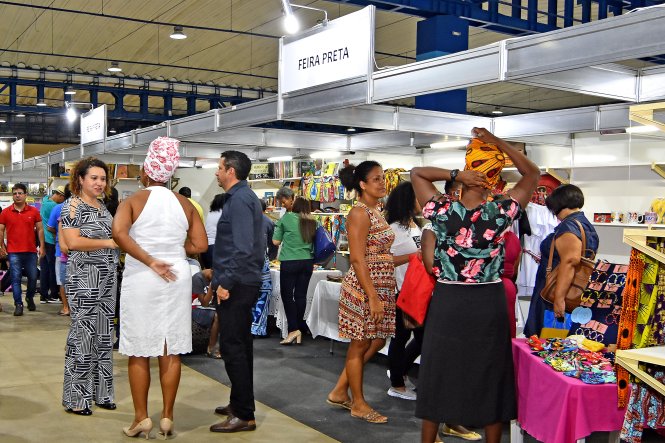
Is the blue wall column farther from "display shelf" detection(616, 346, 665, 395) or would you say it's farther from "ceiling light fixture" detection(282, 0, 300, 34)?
"display shelf" detection(616, 346, 665, 395)

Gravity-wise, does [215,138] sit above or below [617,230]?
above

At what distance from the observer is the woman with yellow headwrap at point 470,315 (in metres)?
3.11

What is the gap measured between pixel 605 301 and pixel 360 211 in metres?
1.47

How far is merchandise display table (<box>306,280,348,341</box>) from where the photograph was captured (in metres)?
6.76

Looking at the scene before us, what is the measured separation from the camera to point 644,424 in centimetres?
283

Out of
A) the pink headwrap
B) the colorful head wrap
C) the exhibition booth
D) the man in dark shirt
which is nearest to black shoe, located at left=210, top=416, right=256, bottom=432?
the man in dark shirt

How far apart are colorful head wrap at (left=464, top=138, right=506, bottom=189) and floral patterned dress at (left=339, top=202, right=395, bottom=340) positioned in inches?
51.1

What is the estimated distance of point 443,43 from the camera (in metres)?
8.05

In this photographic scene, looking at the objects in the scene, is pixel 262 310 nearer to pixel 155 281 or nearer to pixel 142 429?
pixel 142 429

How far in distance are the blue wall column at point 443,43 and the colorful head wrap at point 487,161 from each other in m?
4.44

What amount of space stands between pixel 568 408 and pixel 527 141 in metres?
4.33

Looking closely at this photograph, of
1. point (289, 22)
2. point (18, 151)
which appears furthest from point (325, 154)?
point (18, 151)

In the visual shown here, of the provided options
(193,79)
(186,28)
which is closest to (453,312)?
(186,28)

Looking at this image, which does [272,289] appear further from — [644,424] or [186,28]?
[186,28]
